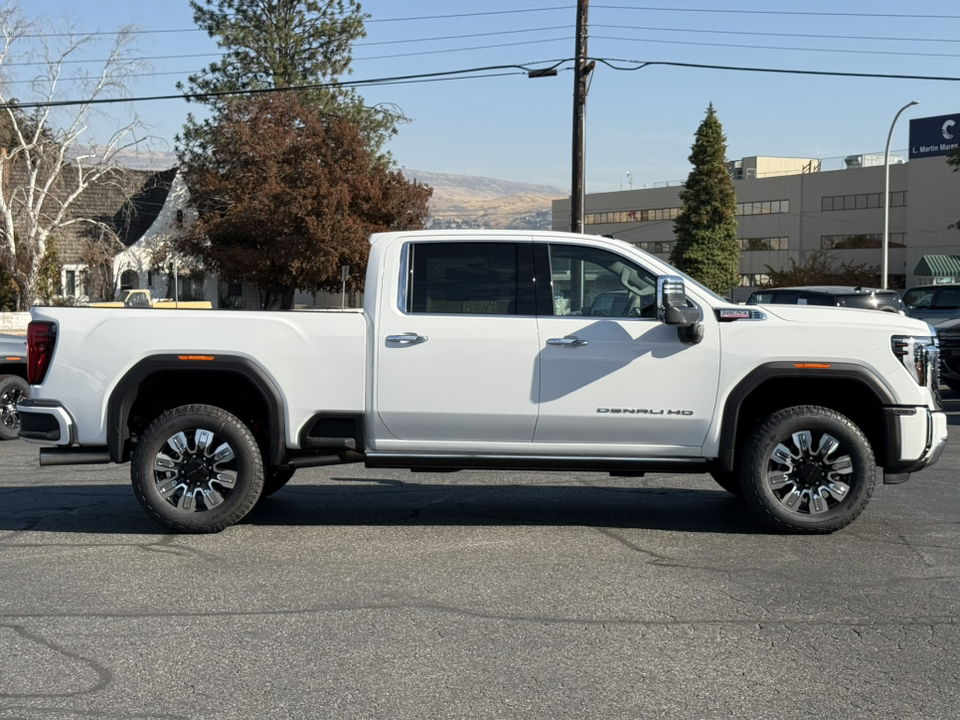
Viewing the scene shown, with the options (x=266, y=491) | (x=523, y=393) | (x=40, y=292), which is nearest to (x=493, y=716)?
(x=523, y=393)

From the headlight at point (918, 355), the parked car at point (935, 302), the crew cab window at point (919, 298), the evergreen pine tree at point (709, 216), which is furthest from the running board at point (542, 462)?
the evergreen pine tree at point (709, 216)

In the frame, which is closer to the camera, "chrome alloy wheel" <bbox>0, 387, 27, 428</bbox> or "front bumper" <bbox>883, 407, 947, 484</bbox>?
"front bumper" <bbox>883, 407, 947, 484</bbox>

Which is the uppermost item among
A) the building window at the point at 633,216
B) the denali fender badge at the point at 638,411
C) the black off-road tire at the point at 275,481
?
the building window at the point at 633,216

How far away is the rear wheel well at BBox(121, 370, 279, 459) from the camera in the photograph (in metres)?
7.92

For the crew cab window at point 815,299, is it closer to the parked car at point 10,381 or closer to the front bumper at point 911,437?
the front bumper at point 911,437

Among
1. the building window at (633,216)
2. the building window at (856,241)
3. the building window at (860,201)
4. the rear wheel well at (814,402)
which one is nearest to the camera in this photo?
the rear wheel well at (814,402)

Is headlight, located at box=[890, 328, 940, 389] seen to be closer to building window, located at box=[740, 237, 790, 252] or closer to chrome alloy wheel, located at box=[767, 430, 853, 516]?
chrome alloy wheel, located at box=[767, 430, 853, 516]

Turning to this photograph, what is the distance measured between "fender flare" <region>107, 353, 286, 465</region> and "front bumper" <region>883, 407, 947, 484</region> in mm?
4062

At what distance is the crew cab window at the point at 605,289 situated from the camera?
25.2 feet

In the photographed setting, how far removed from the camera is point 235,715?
4.39m

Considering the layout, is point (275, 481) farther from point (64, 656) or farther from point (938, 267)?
point (938, 267)

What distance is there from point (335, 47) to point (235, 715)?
62.1 metres

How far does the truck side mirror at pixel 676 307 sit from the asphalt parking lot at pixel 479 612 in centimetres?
144

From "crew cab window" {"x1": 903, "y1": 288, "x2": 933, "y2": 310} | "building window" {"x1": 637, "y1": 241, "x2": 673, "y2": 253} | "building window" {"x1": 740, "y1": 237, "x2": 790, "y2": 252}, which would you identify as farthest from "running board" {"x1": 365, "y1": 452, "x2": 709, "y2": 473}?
"building window" {"x1": 637, "y1": 241, "x2": 673, "y2": 253}
